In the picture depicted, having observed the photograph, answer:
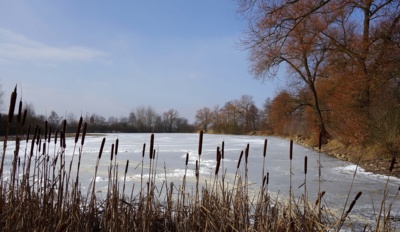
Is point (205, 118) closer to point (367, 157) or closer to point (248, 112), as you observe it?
point (248, 112)

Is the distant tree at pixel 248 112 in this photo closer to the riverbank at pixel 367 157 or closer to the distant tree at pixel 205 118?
the distant tree at pixel 205 118

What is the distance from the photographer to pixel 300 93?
71.6ft

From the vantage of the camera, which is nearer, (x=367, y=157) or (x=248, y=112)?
(x=367, y=157)

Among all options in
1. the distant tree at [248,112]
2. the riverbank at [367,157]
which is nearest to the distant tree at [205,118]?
the distant tree at [248,112]

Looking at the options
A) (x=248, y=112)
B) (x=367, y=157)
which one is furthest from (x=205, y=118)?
(x=367, y=157)

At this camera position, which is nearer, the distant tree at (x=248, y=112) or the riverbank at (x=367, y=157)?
the riverbank at (x=367, y=157)

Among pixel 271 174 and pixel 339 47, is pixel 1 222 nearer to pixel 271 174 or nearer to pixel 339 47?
pixel 271 174

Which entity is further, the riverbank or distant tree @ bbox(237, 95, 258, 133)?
distant tree @ bbox(237, 95, 258, 133)

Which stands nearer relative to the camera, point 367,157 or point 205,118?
point 367,157

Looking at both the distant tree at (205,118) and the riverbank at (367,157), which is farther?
the distant tree at (205,118)

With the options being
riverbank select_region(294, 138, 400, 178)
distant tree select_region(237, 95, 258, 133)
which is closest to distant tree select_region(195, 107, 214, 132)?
distant tree select_region(237, 95, 258, 133)

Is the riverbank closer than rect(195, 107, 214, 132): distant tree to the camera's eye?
Result: Yes

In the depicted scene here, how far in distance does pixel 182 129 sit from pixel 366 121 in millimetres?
37088

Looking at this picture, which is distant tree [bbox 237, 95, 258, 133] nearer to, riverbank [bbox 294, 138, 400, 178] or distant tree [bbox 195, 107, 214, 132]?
distant tree [bbox 195, 107, 214, 132]
